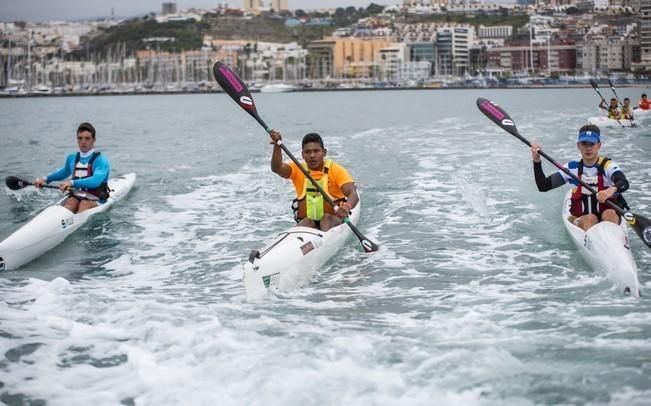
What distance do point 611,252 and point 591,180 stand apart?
136 cm

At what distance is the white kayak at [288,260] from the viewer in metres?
7.21

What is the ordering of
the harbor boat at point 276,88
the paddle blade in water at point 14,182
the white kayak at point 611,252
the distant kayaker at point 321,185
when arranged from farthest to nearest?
1. the harbor boat at point 276,88
2. the paddle blade in water at point 14,182
3. the distant kayaker at point 321,185
4. the white kayak at point 611,252

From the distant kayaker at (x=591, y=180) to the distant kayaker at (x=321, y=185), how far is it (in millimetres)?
2236

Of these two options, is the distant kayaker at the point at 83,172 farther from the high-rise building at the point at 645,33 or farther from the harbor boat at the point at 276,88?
the harbor boat at the point at 276,88

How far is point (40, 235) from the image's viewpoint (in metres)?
9.67

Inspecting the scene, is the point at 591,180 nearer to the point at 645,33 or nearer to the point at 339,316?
the point at 339,316

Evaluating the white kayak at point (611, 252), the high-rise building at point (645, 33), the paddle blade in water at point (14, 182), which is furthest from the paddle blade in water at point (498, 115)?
the high-rise building at point (645, 33)

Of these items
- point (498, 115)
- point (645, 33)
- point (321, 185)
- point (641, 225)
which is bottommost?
point (641, 225)

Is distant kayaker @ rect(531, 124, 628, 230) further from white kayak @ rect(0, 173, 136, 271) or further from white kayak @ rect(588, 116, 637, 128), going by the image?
white kayak @ rect(588, 116, 637, 128)

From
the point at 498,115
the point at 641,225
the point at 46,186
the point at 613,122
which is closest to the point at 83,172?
the point at 46,186

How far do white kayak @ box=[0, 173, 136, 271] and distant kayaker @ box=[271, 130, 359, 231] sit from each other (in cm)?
327

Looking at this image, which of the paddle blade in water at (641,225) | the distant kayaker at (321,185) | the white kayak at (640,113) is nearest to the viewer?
the paddle blade in water at (641,225)

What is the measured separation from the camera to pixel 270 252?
7.55 metres

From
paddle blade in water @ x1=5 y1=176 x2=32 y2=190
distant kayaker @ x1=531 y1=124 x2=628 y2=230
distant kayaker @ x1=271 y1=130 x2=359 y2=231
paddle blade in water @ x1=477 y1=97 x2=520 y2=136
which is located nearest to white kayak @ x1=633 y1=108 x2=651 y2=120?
paddle blade in water @ x1=477 y1=97 x2=520 y2=136
